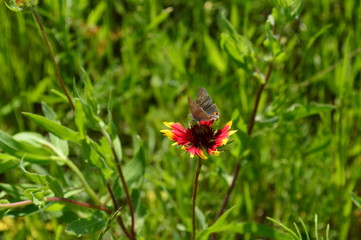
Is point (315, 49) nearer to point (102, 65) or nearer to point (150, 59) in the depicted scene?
point (150, 59)

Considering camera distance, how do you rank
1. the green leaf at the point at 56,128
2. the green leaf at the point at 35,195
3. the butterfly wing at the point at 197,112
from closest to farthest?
1. the butterfly wing at the point at 197,112
2. the green leaf at the point at 35,195
3. the green leaf at the point at 56,128

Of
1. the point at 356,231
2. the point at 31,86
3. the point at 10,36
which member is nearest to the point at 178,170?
the point at 356,231

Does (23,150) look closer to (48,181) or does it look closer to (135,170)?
(48,181)

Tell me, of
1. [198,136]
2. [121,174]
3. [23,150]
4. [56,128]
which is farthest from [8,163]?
[198,136]

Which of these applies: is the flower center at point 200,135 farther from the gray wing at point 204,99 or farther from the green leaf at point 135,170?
the green leaf at point 135,170

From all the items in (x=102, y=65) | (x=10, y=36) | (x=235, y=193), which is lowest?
(x=235, y=193)

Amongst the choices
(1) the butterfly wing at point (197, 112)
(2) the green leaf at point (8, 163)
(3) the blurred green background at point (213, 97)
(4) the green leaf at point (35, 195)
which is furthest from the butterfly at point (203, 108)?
(2) the green leaf at point (8, 163)
